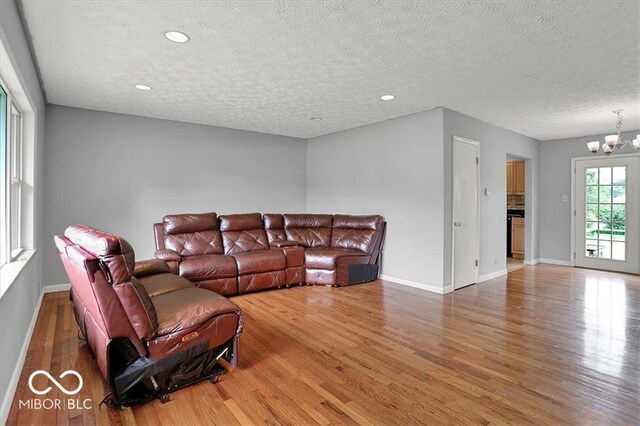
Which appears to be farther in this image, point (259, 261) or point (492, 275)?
point (492, 275)

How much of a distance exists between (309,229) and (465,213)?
251cm

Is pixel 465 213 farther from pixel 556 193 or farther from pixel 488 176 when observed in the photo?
pixel 556 193

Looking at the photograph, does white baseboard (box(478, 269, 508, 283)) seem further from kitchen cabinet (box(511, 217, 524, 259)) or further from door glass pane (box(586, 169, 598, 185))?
door glass pane (box(586, 169, 598, 185))

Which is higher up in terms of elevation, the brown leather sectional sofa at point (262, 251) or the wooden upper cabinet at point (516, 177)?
the wooden upper cabinet at point (516, 177)

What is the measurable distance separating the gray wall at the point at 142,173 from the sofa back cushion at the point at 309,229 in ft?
2.87

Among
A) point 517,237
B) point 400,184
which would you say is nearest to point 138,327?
point 400,184

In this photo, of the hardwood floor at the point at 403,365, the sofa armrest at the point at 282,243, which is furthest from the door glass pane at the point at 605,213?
the sofa armrest at the point at 282,243

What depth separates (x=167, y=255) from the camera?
4238 millimetres

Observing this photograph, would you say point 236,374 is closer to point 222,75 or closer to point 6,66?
point 6,66

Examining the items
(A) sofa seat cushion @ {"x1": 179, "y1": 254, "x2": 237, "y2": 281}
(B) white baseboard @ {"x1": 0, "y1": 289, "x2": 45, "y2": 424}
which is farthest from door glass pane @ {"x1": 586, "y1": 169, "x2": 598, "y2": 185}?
(B) white baseboard @ {"x1": 0, "y1": 289, "x2": 45, "y2": 424}

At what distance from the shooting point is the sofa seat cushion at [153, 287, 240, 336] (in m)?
2.13

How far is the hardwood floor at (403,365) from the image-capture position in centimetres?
195

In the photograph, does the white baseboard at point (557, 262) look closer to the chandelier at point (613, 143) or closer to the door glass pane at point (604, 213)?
the door glass pane at point (604, 213)

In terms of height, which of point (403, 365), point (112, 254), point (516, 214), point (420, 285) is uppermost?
point (516, 214)
